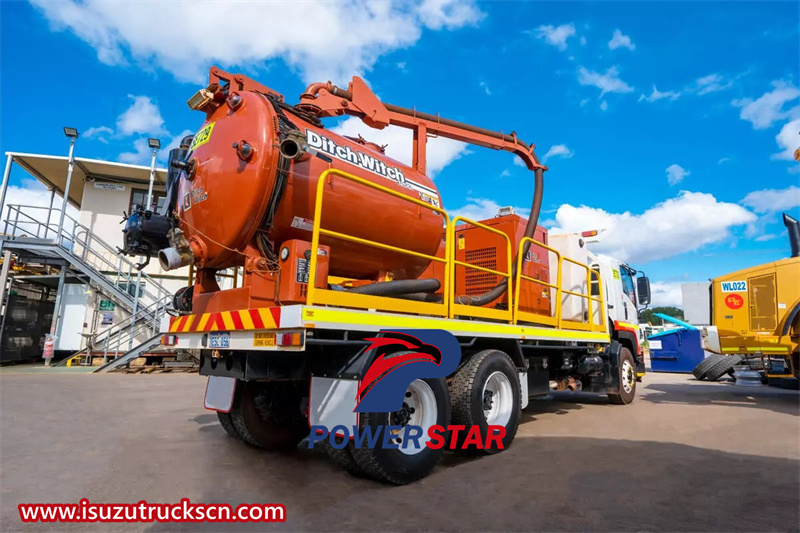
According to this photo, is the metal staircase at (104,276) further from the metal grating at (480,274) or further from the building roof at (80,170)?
the metal grating at (480,274)

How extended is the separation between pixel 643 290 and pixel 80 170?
745 inches

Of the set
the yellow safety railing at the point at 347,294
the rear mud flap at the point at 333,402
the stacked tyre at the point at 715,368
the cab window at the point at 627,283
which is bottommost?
the rear mud flap at the point at 333,402

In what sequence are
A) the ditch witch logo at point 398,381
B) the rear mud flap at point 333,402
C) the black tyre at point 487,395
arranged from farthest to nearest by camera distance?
the black tyre at point 487,395
the ditch witch logo at point 398,381
the rear mud flap at point 333,402

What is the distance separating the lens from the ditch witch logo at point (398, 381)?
146 inches

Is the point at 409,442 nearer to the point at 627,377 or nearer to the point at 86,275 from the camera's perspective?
the point at 627,377

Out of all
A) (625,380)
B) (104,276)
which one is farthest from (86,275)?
(625,380)

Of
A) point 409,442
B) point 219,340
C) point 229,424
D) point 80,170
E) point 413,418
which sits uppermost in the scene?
point 80,170

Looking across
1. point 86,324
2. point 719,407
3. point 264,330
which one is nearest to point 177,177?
point 264,330

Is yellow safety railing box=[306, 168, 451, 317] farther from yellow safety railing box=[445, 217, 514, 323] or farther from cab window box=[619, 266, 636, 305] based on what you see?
cab window box=[619, 266, 636, 305]

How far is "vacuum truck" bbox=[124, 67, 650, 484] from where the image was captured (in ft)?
12.4

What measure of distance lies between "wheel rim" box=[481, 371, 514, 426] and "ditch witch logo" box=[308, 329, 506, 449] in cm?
56

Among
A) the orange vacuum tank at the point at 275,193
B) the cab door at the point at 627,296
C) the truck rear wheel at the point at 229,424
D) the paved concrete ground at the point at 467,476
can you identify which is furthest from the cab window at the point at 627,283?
the truck rear wheel at the point at 229,424

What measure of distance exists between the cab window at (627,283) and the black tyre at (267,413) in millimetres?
7781

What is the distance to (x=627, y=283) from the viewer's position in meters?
10.4
